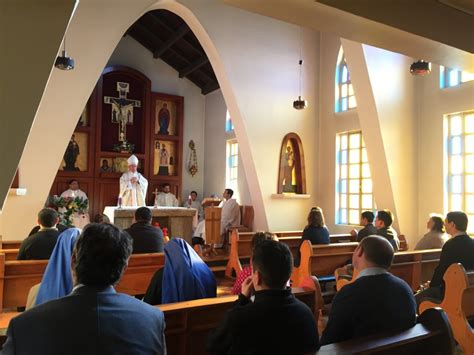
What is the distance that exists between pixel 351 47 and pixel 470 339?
5617 millimetres

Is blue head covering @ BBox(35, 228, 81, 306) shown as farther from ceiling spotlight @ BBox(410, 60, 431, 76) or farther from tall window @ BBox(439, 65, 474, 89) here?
tall window @ BBox(439, 65, 474, 89)

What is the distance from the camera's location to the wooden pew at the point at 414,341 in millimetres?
1751

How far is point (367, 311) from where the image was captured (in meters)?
2.08

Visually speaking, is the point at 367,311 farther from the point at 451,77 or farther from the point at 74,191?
the point at 74,191

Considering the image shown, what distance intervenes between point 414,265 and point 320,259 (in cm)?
105

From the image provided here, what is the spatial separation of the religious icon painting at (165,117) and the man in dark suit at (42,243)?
9327mm

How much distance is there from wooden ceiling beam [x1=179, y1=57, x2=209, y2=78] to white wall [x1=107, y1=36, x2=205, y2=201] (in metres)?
0.31

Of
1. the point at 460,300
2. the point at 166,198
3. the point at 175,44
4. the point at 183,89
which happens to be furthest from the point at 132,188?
the point at 460,300

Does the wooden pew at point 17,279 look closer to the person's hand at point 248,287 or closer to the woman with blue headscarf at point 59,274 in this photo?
the woman with blue headscarf at point 59,274

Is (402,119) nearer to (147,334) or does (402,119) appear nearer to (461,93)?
(461,93)

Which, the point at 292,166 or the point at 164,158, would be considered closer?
the point at 292,166

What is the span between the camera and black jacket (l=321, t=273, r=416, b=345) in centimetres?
208

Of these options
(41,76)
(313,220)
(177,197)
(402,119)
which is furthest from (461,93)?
(177,197)

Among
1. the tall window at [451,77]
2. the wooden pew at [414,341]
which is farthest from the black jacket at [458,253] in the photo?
the tall window at [451,77]
